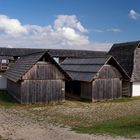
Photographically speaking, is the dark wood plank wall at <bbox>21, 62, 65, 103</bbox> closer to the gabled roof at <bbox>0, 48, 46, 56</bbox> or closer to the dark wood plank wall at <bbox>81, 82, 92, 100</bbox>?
the dark wood plank wall at <bbox>81, 82, 92, 100</bbox>

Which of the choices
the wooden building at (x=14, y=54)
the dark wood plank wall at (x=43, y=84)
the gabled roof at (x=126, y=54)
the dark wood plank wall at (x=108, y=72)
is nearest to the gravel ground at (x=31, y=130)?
the dark wood plank wall at (x=43, y=84)

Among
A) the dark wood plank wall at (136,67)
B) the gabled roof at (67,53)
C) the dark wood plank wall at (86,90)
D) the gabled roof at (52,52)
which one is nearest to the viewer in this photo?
the dark wood plank wall at (86,90)

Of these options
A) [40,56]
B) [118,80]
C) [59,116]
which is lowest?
[59,116]

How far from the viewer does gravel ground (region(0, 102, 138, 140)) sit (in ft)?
52.9

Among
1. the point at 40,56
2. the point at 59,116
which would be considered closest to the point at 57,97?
the point at 40,56

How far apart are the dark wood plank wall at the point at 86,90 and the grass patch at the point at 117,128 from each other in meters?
12.3

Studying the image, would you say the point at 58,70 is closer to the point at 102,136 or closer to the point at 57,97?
the point at 57,97

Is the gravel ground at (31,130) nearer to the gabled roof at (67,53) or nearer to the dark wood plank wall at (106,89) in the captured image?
the dark wood plank wall at (106,89)

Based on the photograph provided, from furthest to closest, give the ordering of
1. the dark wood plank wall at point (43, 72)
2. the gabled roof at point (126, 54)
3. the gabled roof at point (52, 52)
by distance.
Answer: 1. the gabled roof at point (52, 52)
2. the gabled roof at point (126, 54)
3. the dark wood plank wall at point (43, 72)

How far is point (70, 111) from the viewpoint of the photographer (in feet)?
89.0

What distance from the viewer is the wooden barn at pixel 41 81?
30.2m

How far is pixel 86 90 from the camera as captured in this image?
35.2 metres

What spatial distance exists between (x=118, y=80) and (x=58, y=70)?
8.25 meters

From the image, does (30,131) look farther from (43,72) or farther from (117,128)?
(43,72)
